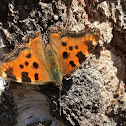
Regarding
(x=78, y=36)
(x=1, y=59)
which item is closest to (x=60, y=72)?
(x=78, y=36)

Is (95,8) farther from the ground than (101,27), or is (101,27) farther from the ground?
(95,8)

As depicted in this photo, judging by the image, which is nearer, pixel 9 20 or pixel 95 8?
pixel 9 20

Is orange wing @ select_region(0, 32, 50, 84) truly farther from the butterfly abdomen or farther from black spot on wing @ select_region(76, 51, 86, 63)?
black spot on wing @ select_region(76, 51, 86, 63)

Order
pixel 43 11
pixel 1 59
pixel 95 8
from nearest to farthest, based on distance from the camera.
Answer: pixel 43 11 < pixel 1 59 < pixel 95 8

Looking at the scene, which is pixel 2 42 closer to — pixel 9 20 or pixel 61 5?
pixel 9 20

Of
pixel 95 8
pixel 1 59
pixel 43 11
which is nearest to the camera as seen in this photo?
pixel 43 11

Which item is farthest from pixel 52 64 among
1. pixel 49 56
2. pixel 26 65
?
pixel 26 65

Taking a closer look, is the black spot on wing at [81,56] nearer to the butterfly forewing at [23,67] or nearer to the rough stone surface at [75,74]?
the rough stone surface at [75,74]

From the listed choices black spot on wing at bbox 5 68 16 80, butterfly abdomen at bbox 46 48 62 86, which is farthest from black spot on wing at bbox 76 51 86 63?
black spot on wing at bbox 5 68 16 80
